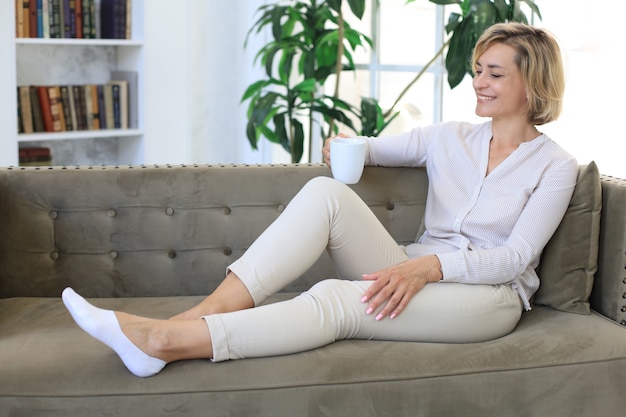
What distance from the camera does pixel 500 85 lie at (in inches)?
85.7

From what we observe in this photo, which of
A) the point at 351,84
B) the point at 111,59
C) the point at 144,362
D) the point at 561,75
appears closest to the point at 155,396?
the point at 144,362

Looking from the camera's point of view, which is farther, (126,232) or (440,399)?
(126,232)

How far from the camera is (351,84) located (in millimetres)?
4141

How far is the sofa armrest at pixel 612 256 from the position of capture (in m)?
2.10

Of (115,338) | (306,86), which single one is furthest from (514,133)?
(306,86)

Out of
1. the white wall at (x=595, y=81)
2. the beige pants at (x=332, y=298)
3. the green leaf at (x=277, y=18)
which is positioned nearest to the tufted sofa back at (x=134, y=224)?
the beige pants at (x=332, y=298)

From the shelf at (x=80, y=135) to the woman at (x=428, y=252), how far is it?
2092mm

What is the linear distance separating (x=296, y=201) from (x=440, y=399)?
22.1 inches

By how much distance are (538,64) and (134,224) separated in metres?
1.10

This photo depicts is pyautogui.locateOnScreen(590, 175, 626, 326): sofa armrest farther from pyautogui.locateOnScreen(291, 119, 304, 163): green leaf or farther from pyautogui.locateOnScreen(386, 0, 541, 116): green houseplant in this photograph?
pyautogui.locateOnScreen(291, 119, 304, 163): green leaf

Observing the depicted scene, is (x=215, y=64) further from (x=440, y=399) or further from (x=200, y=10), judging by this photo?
(x=440, y=399)

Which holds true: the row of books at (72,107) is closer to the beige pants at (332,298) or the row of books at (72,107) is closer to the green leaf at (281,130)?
the green leaf at (281,130)

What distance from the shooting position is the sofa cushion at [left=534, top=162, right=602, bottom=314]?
2.12 meters

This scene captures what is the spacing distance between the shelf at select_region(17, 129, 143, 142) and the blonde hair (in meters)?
2.44
